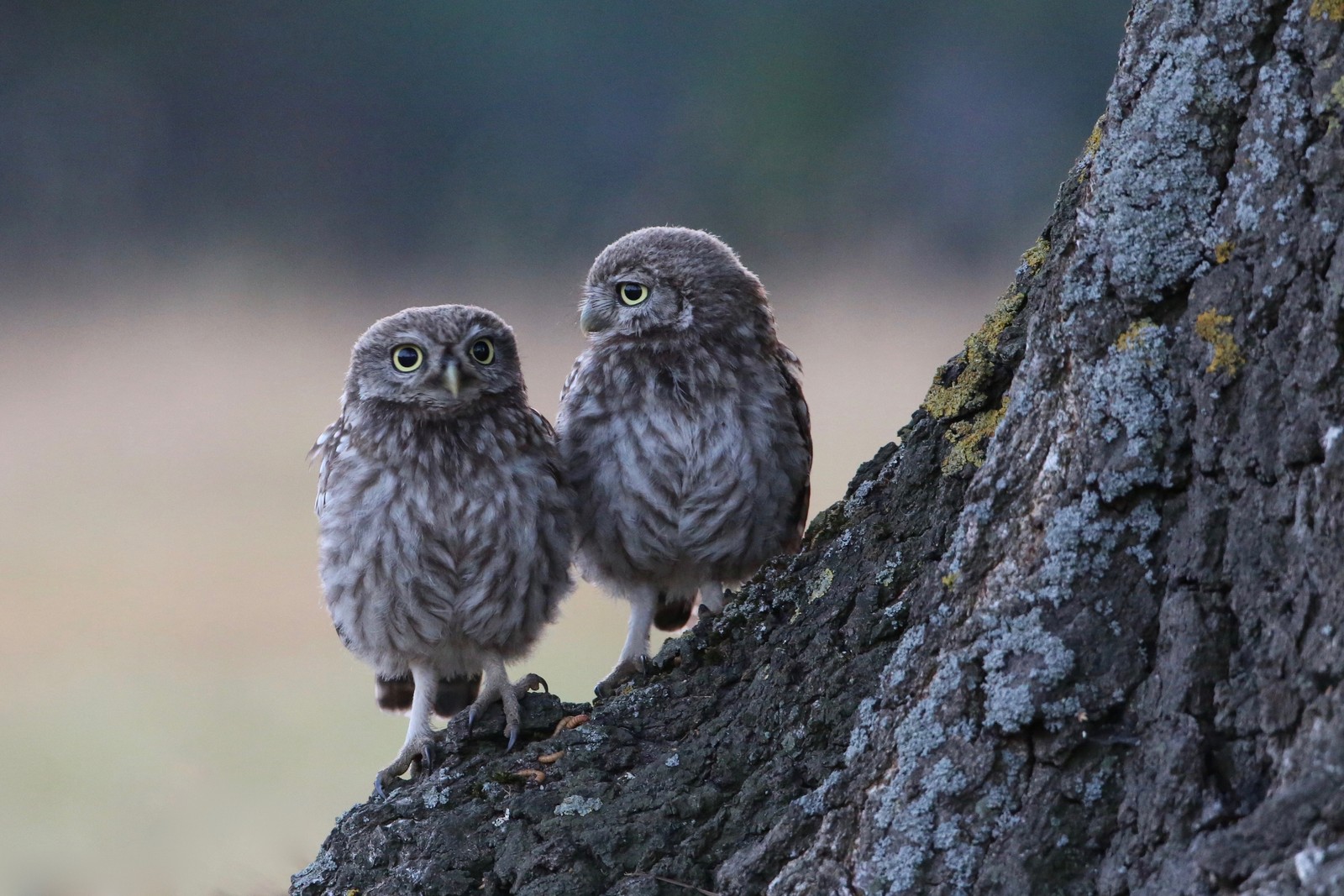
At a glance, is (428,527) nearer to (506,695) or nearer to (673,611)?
(506,695)

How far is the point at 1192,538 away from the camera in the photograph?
1638 mm

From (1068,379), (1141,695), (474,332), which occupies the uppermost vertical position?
(474,332)

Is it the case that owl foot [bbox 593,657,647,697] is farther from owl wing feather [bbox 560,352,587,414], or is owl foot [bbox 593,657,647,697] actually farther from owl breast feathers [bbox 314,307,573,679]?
owl wing feather [bbox 560,352,587,414]

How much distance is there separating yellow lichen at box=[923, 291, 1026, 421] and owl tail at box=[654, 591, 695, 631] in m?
1.54

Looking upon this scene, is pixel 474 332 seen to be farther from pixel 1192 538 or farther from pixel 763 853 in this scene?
pixel 1192 538

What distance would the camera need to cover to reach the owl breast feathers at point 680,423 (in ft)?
10.9

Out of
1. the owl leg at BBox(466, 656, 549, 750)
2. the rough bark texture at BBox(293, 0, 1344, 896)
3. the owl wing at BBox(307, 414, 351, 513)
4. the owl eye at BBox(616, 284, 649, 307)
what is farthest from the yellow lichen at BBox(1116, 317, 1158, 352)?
the owl wing at BBox(307, 414, 351, 513)

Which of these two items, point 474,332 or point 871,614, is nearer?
point 871,614

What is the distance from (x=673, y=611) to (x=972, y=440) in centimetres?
177

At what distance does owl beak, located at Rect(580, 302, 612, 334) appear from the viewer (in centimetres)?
354

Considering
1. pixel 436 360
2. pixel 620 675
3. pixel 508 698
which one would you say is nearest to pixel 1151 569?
pixel 508 698

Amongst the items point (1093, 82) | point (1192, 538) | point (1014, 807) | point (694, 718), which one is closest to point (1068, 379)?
point (1192, 538)

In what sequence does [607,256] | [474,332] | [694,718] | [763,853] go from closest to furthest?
[763,853] < [694,718] < [474,332] < [607,256]

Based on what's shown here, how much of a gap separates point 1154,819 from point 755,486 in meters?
1.84
